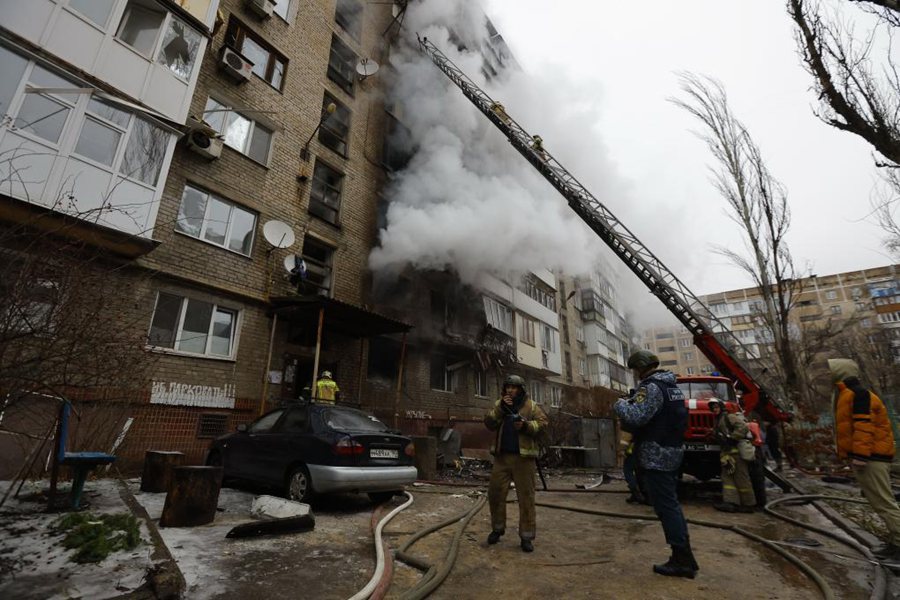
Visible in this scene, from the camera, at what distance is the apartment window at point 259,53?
11125 millimetres

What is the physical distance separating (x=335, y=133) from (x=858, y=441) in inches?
558

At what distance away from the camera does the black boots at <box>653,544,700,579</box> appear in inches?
125

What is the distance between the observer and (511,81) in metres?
18.1

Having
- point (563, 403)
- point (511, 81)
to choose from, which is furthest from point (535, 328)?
point (511, 81)

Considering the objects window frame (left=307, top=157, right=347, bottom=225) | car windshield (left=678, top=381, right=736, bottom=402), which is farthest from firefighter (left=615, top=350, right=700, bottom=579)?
window frame (left=307, top=157, right=347, bottom=225)

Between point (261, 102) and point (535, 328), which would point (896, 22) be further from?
point (535, 328)

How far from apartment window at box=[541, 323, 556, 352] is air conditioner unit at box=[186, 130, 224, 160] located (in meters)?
16.4

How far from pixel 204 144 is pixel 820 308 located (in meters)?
75.4

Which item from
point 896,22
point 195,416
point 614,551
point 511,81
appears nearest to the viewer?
point 614,551

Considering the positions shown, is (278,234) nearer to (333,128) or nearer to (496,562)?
(333,128)

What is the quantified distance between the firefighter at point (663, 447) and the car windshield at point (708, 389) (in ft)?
15.5

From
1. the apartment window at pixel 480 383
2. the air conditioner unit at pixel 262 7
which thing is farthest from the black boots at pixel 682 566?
the air conditioner unit at pixel 262 7

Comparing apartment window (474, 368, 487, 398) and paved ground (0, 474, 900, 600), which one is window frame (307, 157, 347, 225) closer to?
apartment window (474, 368, 487, 398)

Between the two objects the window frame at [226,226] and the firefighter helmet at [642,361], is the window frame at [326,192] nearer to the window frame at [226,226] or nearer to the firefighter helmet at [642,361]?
the window frame at [226,226]
